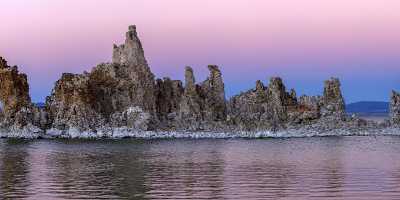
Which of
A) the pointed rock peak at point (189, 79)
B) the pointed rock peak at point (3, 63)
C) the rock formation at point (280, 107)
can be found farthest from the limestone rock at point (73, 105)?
the rock formation at point (280, 107)

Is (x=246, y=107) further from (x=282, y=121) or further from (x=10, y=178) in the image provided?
(x=10, y=178)

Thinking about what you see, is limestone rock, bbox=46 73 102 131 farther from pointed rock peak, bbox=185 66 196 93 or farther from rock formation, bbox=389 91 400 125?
rock formation, bbox=389 91 400 125

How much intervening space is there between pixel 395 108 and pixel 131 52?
4747cm

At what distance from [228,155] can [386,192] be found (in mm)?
33576

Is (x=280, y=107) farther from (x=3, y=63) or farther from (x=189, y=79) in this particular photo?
(x=3, y=63)

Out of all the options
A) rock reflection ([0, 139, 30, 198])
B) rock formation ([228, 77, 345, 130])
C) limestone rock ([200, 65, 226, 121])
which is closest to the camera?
rock reflection ([0, 139, 30, 198])

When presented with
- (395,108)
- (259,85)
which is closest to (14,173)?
(395,108)

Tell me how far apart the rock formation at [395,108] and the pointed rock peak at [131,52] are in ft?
145

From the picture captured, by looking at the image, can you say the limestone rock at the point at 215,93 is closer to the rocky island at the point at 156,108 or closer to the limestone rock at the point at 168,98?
the rocky island at the point at 156,108

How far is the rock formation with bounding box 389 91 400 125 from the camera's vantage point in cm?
12006

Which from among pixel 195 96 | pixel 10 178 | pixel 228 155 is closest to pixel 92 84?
pixel 195 96

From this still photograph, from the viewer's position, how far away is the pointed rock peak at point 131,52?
126 meters

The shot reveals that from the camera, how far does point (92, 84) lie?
400ft

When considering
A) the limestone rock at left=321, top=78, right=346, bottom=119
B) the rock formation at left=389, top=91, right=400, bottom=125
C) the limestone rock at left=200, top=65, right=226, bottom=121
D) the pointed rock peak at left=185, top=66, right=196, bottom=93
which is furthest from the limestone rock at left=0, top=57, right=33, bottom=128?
the rock formation at left=389, top=91, right=400, bottom=125
